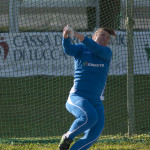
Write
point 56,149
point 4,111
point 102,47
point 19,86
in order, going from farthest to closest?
point 19,86 → point 4,111 → point 56,149 → point 102,47

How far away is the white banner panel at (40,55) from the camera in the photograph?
1066 centimetres

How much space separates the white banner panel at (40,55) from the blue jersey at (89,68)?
6484 mm

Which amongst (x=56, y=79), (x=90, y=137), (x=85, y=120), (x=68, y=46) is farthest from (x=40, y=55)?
(x=85, y=120)

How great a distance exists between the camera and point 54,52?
10.9 m

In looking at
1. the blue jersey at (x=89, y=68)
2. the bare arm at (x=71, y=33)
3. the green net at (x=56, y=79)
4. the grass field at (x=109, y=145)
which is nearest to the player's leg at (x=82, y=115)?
the blue jersey at (x=89, y=68)

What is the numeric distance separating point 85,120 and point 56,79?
6.44 meters

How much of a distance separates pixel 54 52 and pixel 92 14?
180cm

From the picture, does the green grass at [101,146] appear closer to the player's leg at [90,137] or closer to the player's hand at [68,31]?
the player's leg at [90,137]

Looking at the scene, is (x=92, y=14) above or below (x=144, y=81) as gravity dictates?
above

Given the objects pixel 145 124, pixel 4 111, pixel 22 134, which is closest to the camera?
pixel 22 134

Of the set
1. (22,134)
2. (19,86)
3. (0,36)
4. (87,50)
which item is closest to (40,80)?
(19,86)

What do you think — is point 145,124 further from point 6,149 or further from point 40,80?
point 40,80

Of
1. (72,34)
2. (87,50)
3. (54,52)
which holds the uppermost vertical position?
(72,34)

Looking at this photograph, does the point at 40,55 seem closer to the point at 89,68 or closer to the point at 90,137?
the point at 89,68
